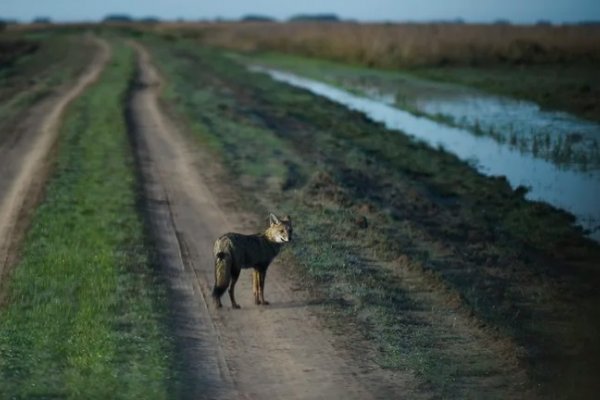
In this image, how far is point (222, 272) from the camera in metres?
9.91

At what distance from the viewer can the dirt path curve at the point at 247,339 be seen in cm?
809

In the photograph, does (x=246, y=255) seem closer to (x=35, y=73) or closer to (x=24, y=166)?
(x=24, y=166)

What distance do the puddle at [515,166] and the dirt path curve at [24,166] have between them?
8858mm

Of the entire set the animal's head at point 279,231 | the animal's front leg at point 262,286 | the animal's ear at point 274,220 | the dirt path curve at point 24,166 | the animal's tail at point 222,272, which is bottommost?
the dirt path curve at point 24,166

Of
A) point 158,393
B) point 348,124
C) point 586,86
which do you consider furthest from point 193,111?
point 158,393

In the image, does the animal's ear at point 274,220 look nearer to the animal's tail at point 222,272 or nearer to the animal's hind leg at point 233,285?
the animal's hind leg at point 233,285

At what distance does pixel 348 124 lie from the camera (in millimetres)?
27547

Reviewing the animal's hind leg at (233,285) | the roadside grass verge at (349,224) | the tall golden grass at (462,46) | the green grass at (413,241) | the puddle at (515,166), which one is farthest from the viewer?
the tall golden grass at (462,46)

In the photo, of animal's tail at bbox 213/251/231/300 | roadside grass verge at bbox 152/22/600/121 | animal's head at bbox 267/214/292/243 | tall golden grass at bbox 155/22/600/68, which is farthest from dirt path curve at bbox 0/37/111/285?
tall golden grass at bbox 155/22/600/68

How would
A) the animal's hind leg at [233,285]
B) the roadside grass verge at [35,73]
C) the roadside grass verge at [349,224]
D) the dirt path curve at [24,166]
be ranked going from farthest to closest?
the roadside grass verge at [35,73], the dirt path curve at [24,166], the animal's hind leg at [233,285], the roadside grass verge at [349,224]

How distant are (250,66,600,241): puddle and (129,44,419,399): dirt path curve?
6361mm

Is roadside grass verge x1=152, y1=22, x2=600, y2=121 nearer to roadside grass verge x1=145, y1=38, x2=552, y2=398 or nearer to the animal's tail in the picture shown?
roadside grass verge x1=145, y1=38, x2=552, y2=398

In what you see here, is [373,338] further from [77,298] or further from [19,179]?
[19,179]

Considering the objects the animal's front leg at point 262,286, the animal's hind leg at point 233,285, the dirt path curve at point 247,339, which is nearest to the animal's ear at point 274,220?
the animal's front leg at point 262,286
